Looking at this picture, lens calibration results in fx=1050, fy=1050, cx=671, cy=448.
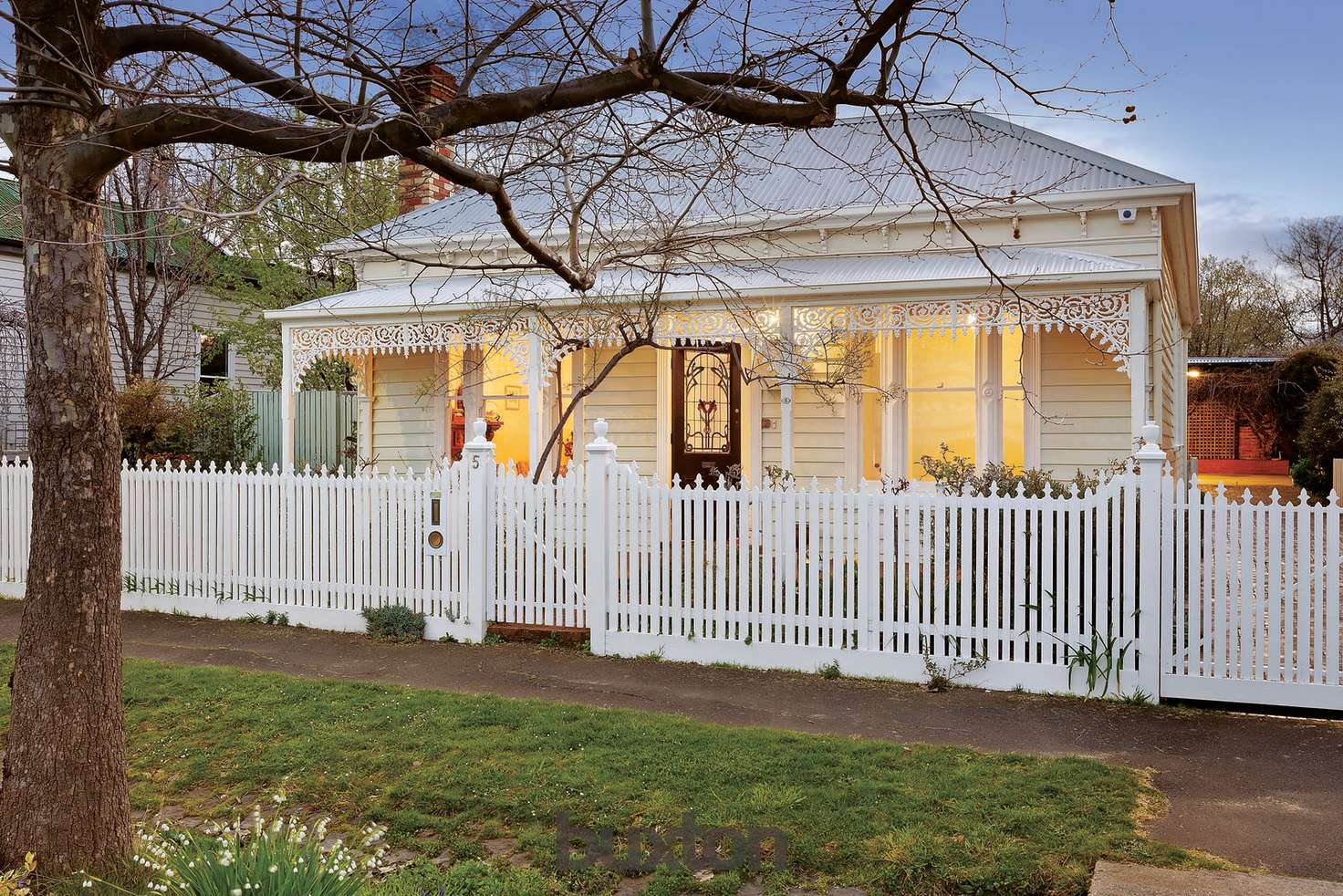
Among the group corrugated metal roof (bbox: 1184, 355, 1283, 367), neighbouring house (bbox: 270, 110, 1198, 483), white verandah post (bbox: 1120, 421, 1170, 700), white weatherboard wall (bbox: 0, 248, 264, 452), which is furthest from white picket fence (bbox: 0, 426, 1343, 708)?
corrugated metal roof (bbox: 1184, 355, 1283, 367)

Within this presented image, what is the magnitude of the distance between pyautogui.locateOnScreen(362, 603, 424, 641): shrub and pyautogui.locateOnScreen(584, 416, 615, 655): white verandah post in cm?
161

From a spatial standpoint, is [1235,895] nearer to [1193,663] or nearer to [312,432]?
[1193,663]

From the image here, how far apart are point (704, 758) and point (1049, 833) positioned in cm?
181

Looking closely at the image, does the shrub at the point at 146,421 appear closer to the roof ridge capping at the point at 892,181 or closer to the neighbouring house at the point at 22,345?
the roof ridge capping at the point at 892,181

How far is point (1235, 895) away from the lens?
12.5ft

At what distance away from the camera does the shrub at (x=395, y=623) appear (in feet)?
30.3

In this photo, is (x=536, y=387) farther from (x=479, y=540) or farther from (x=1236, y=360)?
(x=1236, y=360)

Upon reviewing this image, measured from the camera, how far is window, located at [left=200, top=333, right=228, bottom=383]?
23.1m

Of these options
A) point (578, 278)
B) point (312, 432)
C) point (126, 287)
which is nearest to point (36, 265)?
point (578, 278)

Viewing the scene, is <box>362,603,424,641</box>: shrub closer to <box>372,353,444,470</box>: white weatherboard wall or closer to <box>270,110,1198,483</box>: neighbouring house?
<box>270,110,1198,483</box>: neighbouring house

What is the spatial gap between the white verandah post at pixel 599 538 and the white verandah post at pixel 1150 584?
3.95m

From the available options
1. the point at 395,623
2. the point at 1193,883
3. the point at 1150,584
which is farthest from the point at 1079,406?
the point at 1193,883

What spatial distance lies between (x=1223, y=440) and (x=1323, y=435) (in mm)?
12834
